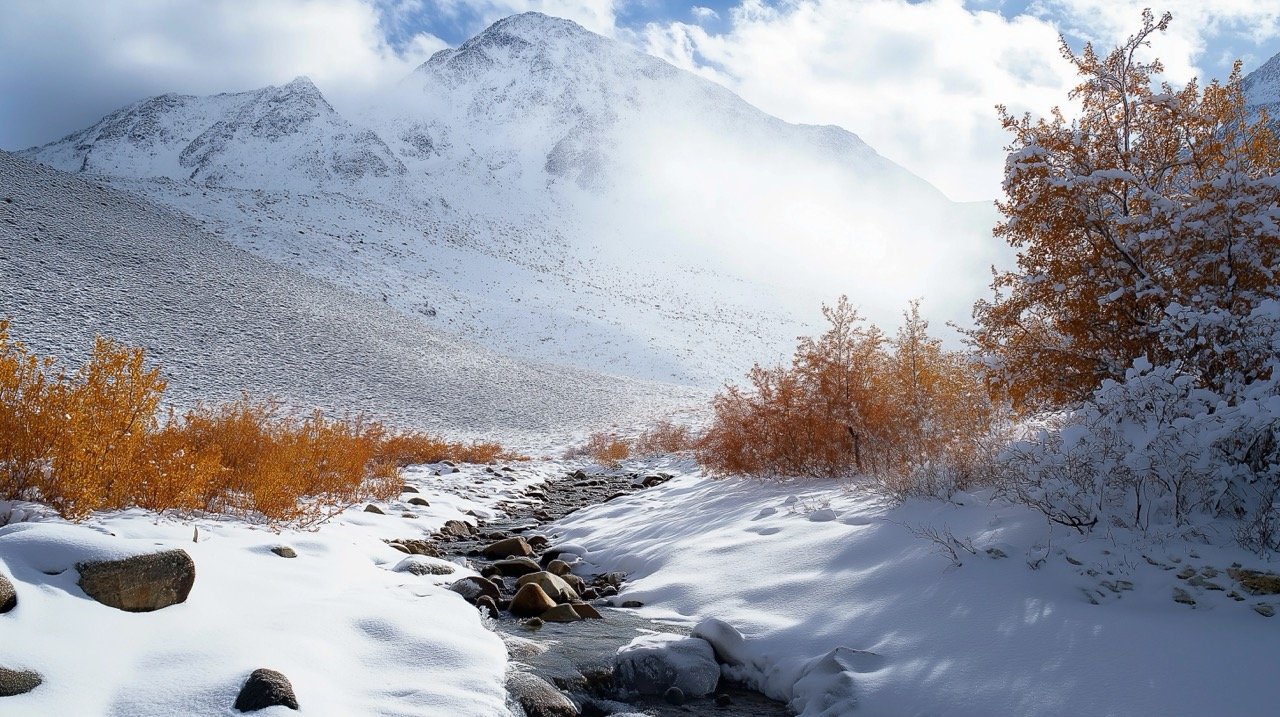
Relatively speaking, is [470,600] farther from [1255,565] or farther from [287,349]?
[287,349]

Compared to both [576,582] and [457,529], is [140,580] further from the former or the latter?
[457,529]

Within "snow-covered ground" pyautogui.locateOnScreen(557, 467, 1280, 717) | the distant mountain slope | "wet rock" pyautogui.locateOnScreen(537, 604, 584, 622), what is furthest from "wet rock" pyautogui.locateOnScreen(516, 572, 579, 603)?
the distant mountain slope

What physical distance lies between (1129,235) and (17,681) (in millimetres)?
7638

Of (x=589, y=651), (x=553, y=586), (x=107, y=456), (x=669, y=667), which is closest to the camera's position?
(x=669, y=667)

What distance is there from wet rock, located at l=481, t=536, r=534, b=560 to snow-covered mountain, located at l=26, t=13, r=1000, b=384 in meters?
29.9

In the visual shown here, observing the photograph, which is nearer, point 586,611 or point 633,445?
point 586,611

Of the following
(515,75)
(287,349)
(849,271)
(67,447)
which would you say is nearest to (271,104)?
(515,75)

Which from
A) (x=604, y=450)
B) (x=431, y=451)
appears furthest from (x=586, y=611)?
(x=604, y=450)

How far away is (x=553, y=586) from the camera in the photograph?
20.4ft

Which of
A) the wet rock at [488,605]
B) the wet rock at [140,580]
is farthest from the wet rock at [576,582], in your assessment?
the wet rock at [140,580]

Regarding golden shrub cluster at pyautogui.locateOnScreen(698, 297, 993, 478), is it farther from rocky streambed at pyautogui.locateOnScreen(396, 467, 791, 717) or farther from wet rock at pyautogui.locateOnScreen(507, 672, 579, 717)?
wet rock at pyautogui.locateOnScreen(507, 672, 579, 717)

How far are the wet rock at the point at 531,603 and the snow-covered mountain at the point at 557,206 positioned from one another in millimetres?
32371

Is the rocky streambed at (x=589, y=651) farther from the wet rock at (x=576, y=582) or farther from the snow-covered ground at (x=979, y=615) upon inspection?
the snow-covered ground at (x=979, y=615)

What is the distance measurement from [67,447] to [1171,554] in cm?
791
